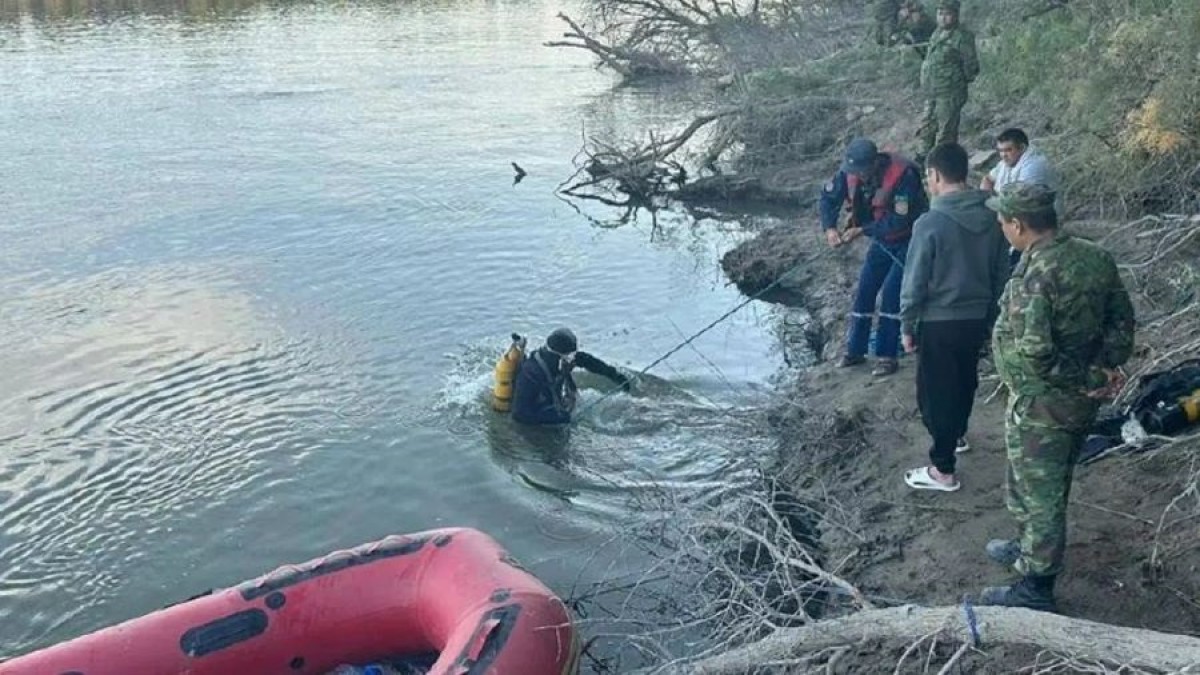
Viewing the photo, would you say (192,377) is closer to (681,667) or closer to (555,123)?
(681,667)

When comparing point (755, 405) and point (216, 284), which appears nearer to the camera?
point (755, 405)

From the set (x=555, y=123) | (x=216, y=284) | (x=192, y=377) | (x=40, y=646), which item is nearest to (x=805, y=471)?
(x=40, y=646)

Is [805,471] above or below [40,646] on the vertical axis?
above

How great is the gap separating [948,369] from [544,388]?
3.43m

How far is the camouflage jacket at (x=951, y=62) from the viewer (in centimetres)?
1084

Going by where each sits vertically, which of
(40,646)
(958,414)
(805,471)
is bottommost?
(40,646)

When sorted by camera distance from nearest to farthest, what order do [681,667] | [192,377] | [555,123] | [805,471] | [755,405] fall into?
[681,667] → [805,471] → [755,405] → [192,377] → [555,123]

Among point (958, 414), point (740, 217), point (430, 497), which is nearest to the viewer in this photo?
point (958, 414)

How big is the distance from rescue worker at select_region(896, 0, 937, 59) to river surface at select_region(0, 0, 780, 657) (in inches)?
133

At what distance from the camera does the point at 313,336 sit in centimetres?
1116

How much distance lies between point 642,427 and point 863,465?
2.27 m

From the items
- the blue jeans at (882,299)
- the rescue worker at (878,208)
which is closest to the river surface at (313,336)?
the blue jeans at (882,299)

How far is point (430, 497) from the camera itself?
8.12m

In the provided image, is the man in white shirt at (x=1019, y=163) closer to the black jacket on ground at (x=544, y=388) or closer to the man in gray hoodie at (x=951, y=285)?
the man in gray hoodie at (x=951, y=285)
